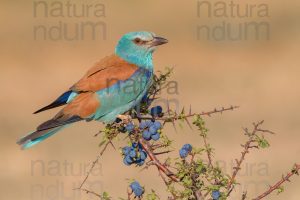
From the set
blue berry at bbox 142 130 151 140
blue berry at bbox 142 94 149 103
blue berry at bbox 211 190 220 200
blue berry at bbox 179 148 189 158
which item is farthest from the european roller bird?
blue berry at bbox 211 190 220 200

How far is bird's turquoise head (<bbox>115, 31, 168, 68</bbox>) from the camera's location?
798 centimetres

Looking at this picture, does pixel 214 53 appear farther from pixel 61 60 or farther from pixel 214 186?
pixel 214 186

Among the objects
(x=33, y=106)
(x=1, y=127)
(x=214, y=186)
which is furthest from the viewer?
(x=33, y=106)

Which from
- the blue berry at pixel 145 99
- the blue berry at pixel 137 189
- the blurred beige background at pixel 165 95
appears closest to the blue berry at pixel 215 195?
the blue berry at pixel 137 189

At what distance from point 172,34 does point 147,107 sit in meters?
13.7

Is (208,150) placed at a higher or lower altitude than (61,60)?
higher

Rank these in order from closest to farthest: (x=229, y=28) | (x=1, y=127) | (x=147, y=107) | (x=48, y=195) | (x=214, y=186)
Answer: (x=214, y=186), (x=147, y=107), (x=48, y=195), (x=1, y=127), (x=229, y=28)

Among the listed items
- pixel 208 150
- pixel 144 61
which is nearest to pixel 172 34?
pixel 144 61

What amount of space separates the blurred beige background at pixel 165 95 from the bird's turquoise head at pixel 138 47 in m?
3.10

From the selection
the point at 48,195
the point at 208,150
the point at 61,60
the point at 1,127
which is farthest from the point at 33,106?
the point at 208,150

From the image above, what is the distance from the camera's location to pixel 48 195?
38.6 ft

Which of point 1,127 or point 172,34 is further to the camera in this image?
point 172,34

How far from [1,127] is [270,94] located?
4261mm

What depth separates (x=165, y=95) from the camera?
13414 millimetres
